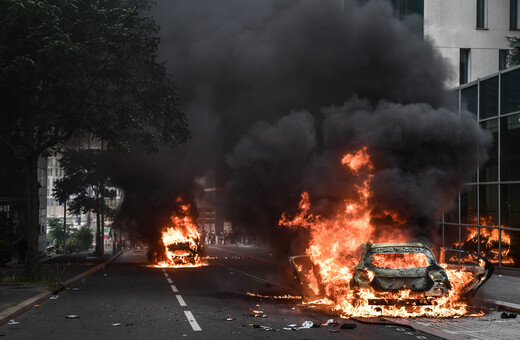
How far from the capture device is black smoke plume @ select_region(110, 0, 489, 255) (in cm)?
1623

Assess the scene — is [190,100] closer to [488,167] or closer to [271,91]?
[271,91]

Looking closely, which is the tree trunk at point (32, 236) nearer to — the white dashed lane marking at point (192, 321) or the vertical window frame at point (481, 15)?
the white dashed lane marking at point (192, 321)

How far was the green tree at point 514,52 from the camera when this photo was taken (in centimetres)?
3416

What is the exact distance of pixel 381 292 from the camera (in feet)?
39.9

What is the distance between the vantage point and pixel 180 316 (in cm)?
1273

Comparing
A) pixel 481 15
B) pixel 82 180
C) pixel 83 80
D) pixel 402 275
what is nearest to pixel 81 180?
pixel 82 180

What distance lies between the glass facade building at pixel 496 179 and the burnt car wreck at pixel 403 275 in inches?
420

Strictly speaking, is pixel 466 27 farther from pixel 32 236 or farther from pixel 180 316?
pixel 180 316

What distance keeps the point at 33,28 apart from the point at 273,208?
893 cm

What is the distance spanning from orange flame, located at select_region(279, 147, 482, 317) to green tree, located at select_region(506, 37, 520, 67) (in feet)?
68.4

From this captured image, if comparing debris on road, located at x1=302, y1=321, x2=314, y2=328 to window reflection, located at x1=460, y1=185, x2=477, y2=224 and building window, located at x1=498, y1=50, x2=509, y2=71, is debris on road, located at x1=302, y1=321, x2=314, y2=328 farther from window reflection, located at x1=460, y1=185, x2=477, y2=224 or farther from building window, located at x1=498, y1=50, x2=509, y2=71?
building window, located at x1=498, y1=50, x2=509, y2=71

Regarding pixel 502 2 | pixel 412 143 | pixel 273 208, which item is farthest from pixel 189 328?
pixel 502 2

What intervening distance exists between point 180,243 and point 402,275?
2304 cm

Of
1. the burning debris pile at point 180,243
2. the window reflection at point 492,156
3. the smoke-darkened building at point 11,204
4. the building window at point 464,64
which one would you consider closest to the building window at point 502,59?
the building window at point 464,64
